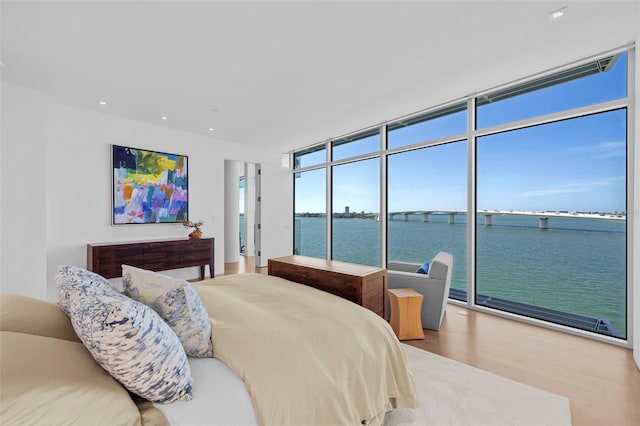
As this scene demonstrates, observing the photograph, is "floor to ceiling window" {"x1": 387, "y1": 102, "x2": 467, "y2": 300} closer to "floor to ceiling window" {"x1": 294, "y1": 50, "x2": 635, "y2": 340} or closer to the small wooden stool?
"floor to ceiling window" {"x1": 294, "y1": 50, "x2": 635, "y2": 340}

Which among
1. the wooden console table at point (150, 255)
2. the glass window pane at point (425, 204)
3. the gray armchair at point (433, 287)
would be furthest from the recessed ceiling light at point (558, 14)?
the wooden console table at point (150, 255)


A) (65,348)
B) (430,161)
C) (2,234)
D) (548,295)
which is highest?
(430,161)

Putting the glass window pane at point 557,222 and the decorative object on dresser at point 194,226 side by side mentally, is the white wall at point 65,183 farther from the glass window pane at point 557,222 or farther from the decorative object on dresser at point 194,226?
the glass window pane at point 557,222

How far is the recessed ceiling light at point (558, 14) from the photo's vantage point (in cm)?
198

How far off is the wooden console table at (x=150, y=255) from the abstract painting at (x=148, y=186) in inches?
19.8

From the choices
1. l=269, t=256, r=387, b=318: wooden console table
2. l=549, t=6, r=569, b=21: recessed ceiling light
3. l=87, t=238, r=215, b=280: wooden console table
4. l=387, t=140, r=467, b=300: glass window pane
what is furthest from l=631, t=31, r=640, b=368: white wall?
l=87, t=238, r=215, b=280: wooden console table

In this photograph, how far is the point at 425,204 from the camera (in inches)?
174

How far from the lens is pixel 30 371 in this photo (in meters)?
0.73

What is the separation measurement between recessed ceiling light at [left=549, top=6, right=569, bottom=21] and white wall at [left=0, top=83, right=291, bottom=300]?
4.80 metres

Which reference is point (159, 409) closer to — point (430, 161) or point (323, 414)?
point (323, 414)

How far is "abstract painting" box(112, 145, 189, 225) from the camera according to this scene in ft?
13.0

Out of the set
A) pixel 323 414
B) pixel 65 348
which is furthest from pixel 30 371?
pixel 323 414

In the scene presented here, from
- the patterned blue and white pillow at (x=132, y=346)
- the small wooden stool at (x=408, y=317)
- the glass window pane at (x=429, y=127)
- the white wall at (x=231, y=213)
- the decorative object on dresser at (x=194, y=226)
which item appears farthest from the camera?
the white wall at (x=231, y=213)

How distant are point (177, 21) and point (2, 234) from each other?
9.09 feet
